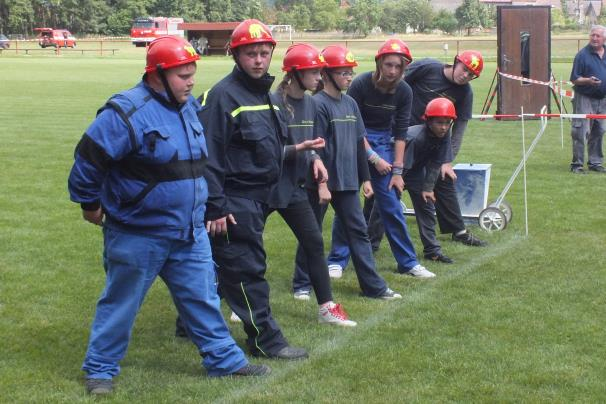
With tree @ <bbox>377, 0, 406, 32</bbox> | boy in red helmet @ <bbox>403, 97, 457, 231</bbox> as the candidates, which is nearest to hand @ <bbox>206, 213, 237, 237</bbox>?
boy in red helmet @ <bbox>403, 97, 457, 231</bbox>

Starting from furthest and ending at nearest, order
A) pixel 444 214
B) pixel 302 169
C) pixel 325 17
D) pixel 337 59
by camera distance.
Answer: pixel 325 17, pixel 444 214, pixel 337 59, pixel 302 169

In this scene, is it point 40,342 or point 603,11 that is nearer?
point 40,342

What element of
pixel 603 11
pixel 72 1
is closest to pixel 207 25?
pixel 72 1

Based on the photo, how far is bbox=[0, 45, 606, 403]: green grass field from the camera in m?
5.65

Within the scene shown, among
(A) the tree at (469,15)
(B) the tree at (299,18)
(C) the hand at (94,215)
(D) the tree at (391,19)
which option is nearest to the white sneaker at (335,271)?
(C) the hand at (94,215)

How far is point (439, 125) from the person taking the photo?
358 inches

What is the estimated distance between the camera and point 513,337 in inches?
263

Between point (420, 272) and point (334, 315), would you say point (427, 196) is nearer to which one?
point (420, 272)

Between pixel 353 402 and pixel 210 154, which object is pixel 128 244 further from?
pixel 353 402

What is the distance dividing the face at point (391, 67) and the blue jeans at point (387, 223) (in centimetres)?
69

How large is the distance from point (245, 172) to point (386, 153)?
9.39 feet

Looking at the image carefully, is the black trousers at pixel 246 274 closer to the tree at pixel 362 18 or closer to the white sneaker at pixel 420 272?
the white sneaker at pixel 420 272

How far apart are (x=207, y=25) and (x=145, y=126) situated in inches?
2955

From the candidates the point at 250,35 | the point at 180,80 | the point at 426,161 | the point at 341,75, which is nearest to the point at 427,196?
the point at 426,161
